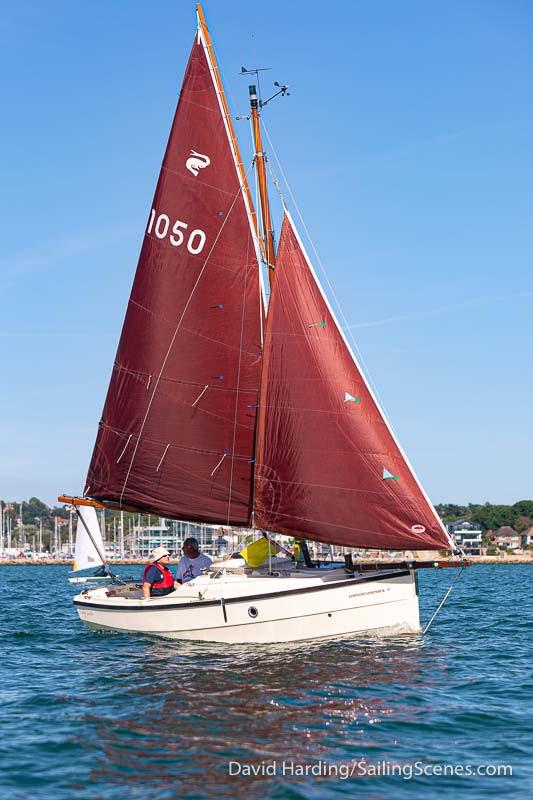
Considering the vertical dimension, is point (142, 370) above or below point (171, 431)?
above

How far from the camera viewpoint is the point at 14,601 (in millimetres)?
38375

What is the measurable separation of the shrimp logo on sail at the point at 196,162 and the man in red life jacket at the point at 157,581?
936cm

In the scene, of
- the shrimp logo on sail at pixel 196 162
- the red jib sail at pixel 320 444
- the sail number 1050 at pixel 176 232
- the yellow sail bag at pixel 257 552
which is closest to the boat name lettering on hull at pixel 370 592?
the red jib sail at pixel 320 444

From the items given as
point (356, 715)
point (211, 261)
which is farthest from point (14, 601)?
point (356, 715)

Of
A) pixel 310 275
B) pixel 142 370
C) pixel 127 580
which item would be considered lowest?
pixel 127 580

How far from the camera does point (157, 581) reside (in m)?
21.0

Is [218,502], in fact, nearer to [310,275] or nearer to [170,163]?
[310,275]

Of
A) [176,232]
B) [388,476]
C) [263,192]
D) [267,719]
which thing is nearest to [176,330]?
[176,232]

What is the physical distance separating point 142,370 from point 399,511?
7.69 m

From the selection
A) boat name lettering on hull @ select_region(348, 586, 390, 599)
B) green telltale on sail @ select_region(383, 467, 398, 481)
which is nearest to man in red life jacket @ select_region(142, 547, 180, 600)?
boat name lettering on hull @ select_region(348, 586, 390, 599)

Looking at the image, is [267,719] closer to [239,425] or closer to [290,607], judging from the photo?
[290,607]

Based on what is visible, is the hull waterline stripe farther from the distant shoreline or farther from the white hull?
the distant shoreline

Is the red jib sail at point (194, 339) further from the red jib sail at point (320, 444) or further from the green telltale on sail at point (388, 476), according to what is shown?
the green telltale on sail at point (388, 476)

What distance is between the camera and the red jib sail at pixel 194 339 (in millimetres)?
21859
